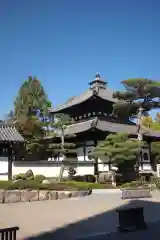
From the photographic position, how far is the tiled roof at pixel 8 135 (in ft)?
79.8

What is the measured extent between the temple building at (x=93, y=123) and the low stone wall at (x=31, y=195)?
10.9m

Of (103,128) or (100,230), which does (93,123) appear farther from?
(100,230)

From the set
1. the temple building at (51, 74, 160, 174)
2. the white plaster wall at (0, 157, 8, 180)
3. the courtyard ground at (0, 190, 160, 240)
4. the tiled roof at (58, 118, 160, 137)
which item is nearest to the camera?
the courtyard ground at (0, 190, 160, 240)

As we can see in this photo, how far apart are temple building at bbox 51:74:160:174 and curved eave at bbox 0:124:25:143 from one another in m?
5.40

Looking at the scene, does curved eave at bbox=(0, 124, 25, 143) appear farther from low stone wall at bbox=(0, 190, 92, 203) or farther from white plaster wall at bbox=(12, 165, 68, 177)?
low stone wall at bbox=(0, 190, 92, 203)

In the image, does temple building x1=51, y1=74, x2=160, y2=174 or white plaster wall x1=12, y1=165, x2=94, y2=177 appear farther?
temple building x1=51, y1=74, x2=160, y2=174

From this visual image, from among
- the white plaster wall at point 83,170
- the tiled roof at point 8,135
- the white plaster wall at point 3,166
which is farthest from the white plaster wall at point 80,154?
the white plaster wall at point 3,166

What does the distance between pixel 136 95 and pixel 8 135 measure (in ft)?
42.0

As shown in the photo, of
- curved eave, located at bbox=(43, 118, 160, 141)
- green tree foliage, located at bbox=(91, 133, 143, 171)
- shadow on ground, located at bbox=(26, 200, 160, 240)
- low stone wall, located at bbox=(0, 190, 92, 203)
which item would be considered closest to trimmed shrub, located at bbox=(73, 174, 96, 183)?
green tree foliage, located at bbox=(91, 133, 143, 171)

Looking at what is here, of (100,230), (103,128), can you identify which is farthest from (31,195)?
(103,128)

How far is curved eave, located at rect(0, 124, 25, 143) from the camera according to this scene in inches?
957

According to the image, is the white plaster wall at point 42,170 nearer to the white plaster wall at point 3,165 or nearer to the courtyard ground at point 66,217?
the white plaster wall at point 3,165

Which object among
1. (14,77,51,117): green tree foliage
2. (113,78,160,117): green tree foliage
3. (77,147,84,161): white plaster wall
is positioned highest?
(14,77,51,117): green tree foliage

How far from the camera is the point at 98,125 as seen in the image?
28.8 m
